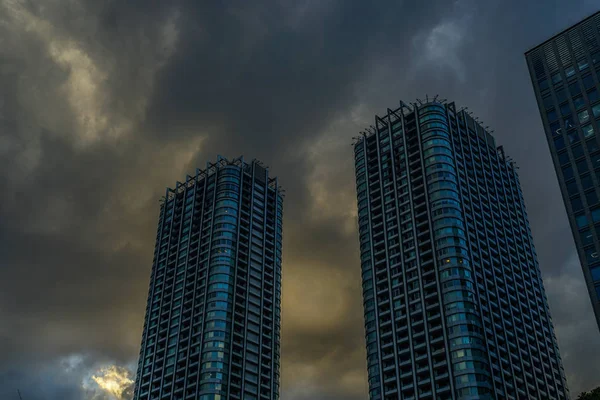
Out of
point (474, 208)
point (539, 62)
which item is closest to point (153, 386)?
point (474, 208)

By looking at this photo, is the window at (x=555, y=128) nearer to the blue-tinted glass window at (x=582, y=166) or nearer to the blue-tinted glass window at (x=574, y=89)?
the blue-tinted glass window at (x=574, y=89)

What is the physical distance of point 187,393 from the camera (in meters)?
182

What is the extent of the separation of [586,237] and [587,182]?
32.5ft

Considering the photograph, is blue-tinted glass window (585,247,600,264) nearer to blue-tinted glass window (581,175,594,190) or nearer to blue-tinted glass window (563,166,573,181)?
blue-tinted glass window (581,175,594,190)

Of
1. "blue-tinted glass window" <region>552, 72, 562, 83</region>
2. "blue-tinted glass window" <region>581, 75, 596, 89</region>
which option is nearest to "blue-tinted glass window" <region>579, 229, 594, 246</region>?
"blue-tinted glass window" <region>581, 75, 596, 89</region>

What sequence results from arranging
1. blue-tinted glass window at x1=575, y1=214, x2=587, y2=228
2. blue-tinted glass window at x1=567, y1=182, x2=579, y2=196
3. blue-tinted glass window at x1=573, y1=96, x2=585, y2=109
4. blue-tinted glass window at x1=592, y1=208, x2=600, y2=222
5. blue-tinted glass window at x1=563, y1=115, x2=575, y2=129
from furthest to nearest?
blue-tinted glass window at x1=573, y1=96, x2=585, y2=109, blue-tinted glass window at x1=563, y1=115, x2=575, y2=129, blue-tinted glass window at x1=567, y1=182, x2=579, y2=196, blue-tinted glass window at x1=575, y1=214, x2=587, y2=228, blue-tinted glass window at x1=592, y1=208, x2=600, y2=222

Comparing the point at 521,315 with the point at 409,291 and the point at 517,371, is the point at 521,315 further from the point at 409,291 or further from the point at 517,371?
the point at 409,291

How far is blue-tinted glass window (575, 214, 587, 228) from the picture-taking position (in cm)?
10381

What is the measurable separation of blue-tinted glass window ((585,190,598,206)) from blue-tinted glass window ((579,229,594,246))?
483 centimetres

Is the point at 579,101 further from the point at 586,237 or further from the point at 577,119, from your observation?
the point at 586,237

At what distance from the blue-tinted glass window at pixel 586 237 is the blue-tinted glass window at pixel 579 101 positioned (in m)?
24.8

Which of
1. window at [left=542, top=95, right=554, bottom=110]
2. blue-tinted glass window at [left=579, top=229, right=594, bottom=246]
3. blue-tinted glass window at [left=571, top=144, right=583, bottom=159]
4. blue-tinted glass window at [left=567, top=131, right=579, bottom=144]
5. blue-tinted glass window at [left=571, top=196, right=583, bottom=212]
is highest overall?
window at [left=542, top=95, right=554, bottom=110]

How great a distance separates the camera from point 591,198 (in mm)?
105188

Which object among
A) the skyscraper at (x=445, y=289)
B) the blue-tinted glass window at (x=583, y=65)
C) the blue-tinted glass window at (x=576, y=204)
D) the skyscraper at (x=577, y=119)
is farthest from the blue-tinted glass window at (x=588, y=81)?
the skyscraper at (x=445, y=289)
